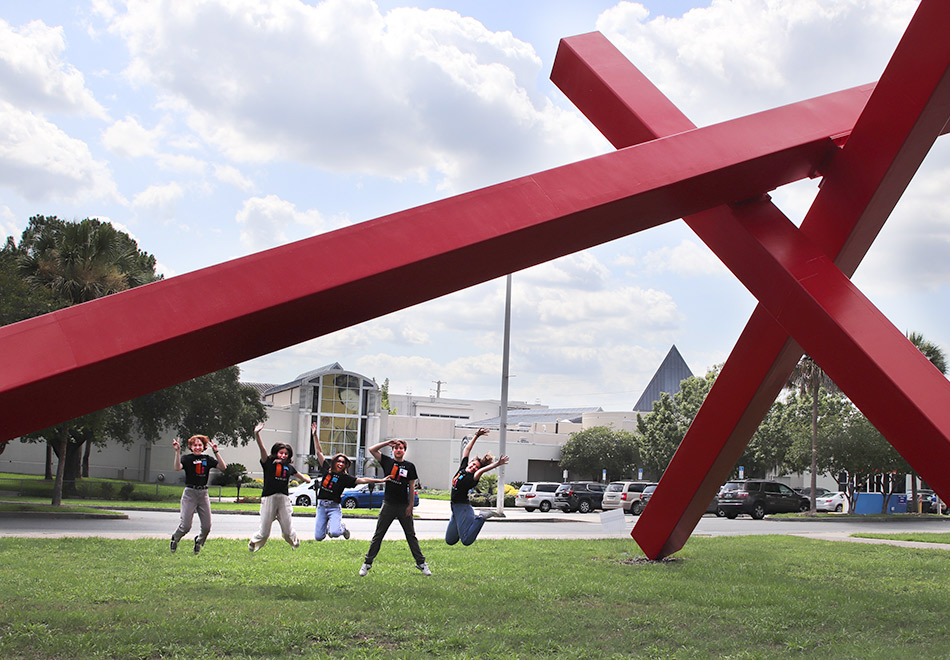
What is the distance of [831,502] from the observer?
138 ft

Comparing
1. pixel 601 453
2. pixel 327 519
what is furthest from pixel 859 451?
pixel 327 519

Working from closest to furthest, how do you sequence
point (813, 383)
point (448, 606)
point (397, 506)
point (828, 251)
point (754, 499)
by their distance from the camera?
point (448, 606) → point (828, 251) → point (397, 506) → point (754, 499) → point (813, 383)

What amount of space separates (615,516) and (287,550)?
18.1 feet

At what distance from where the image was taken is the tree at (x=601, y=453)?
187 feet

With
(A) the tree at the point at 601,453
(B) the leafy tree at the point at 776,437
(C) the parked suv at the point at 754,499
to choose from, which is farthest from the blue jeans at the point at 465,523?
(A) the tree at the point at 601,453

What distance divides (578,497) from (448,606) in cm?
2981

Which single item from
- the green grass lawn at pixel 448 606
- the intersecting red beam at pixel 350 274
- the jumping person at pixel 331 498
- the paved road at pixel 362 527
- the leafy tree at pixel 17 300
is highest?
the leafy tree at pixel 17 300

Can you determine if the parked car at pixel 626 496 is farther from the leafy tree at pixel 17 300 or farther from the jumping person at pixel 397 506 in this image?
the jumping person at pixel 397 506

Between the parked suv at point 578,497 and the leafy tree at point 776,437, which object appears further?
the leafy tree at point 776,437

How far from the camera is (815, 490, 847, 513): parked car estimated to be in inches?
1654

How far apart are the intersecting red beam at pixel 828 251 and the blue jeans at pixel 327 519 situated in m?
6.15

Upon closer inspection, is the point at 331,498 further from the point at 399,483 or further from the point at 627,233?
the point at 627,233

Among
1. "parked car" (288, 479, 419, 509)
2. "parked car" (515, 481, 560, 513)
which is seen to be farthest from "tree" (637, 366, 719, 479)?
"parked car" (288, 479, 419, 509)

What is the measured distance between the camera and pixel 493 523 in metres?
26.3
